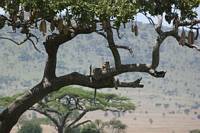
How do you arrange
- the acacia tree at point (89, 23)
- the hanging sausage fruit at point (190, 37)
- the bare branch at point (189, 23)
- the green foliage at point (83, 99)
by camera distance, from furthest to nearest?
the green foliage at point (83, 99), the bare branch at point (189, 23), the hanging sausage fruit at point (190, 37), the acacia tree at point (89, 23)

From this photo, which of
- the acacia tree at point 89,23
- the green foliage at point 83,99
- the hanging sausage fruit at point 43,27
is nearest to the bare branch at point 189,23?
the acacia tree at point 89,23

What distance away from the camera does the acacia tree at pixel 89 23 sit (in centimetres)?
1498

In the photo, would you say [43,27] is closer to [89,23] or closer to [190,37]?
[89,23]

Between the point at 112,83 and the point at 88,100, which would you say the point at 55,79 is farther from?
the point at 88,100

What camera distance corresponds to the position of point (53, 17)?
51.5ft

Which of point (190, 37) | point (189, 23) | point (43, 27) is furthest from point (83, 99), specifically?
point (43, 27)

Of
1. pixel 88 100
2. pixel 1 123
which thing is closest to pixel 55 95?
pixel 88 100

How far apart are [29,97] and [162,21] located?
444cm

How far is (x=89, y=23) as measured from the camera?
1548 centimetres

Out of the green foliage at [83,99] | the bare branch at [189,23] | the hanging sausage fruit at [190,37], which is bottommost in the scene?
the green foliage at [83,99]

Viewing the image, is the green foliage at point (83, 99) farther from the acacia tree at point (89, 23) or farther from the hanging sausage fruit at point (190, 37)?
the hanging sausage fruit at point (190, 37)

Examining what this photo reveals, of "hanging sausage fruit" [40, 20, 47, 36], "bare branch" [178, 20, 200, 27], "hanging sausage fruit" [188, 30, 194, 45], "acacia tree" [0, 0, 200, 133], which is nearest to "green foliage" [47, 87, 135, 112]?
"acacia tree" [0, 0, 200, 133]

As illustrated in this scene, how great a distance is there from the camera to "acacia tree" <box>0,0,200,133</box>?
49.2 feet

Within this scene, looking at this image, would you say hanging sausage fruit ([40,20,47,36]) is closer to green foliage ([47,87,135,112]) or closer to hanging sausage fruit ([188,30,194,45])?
hanging sausage fruit ([188,30,194,45])
